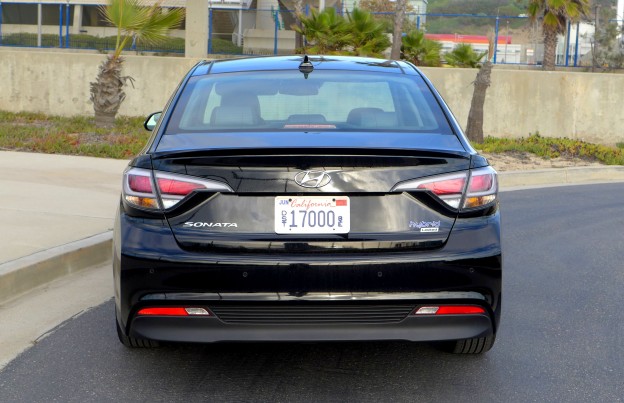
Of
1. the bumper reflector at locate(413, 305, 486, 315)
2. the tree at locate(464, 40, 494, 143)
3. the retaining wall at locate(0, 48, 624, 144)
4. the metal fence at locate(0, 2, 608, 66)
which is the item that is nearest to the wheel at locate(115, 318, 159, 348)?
the bumper reflector at locate(413, 305, 486, 315)

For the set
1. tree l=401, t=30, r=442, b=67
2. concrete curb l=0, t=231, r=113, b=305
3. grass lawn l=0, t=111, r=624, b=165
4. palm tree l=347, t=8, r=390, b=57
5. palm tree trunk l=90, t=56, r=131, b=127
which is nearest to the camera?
concrete curb l=0, t=231, r=113, b=305

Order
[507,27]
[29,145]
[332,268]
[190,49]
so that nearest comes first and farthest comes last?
[332,268] < [29,145] < [190,49] < [507,27]

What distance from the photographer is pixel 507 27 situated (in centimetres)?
3381

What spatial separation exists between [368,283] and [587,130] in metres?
15.5

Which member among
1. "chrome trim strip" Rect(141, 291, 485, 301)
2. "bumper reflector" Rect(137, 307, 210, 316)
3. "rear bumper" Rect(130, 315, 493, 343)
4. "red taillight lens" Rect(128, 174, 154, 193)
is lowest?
"rear bumper" Rect(130, 315, 493, 343)

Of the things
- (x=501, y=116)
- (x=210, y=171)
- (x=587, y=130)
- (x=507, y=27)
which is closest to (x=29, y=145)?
(x=501, y=116)

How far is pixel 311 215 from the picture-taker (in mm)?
4422

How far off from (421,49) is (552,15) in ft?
22.6

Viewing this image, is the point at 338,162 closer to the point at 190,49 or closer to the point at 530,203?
the point at 530,203

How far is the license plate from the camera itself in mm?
4418

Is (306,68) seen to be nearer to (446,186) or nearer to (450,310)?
(446,186)

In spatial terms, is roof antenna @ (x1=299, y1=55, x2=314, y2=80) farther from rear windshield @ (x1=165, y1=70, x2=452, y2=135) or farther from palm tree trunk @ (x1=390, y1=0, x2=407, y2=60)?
palm tree trunk @ (x1=390, y1=0, x2=407, y2=60)

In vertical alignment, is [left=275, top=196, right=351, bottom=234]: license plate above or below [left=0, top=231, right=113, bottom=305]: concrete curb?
above

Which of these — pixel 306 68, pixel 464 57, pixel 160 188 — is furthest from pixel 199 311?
pixel 464 57
